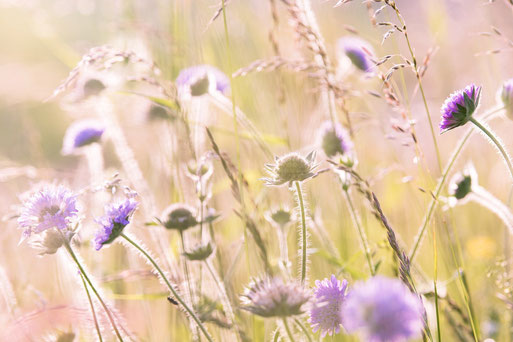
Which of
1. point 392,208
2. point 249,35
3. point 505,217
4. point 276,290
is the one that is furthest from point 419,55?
point 276,290

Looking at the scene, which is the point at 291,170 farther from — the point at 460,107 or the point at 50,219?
the point at 50,219

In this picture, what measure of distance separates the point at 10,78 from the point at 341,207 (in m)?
2.49

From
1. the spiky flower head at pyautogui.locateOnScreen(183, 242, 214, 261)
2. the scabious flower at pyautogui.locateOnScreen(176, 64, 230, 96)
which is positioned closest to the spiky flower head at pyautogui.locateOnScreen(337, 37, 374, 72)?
the scabious flower at pyautogui.locateOnScreen(176, 64, 230, 96)

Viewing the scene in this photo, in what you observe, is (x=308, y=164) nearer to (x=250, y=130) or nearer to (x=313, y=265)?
(x=250, y=130)

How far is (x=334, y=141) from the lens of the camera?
5.78 ft

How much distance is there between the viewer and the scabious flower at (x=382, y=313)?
588 millimetres

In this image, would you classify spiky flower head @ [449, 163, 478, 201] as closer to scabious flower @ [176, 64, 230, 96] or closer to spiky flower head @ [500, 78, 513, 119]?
spiky flower head @ [500, 78, 513, 119]

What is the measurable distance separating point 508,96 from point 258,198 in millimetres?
805

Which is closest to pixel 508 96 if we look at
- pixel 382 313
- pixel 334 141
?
pixel 334 141

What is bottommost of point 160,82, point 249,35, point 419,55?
point 160,82

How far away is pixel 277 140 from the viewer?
1.89 metres

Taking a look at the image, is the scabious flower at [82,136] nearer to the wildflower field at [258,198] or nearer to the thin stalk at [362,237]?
the wildflower field at [258,198]

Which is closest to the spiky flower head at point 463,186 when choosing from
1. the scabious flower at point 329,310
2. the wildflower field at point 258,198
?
the wildflower field at point 258,198

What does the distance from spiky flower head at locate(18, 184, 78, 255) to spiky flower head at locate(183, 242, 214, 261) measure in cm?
28
